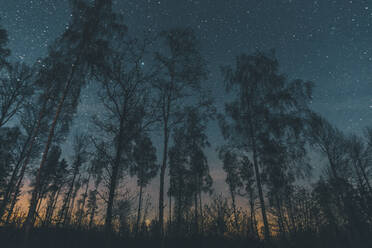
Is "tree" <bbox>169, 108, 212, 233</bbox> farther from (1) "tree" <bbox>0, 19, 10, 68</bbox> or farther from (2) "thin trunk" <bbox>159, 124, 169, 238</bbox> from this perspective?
(1) "tree" <bbox>0, 19, 10, 68</bbox>

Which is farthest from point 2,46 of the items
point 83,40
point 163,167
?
point 163,167

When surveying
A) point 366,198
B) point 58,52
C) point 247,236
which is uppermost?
point 58,52

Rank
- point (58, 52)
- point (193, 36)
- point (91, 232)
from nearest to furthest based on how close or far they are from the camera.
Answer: point (91, 232) → point (58, 52) → point (193, 36)

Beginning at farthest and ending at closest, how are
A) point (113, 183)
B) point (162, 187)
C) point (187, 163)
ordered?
point (187, 163)
point (162, 187)
point (113, 183)

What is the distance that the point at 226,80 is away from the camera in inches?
600

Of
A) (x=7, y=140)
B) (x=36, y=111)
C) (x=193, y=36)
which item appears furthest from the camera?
(x=36, y=111)

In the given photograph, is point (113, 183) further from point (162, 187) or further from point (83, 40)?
point (83, 40)

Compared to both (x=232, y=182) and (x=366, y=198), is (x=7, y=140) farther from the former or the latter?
(x=366, y=198)

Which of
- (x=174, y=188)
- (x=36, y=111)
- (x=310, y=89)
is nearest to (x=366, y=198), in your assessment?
(x=310, y=89)

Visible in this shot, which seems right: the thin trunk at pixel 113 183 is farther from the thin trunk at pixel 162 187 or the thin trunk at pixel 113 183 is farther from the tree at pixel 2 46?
the tree at pixel 2 46

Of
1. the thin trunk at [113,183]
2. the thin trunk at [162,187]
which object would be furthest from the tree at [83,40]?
the thin trunk at [162,187]

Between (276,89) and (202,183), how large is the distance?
639 inches

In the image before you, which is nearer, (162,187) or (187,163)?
(162,187)

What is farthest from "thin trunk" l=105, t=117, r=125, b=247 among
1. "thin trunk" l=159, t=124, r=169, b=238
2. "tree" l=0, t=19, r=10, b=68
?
"tree" l=0, t=19, r=10, b=68
